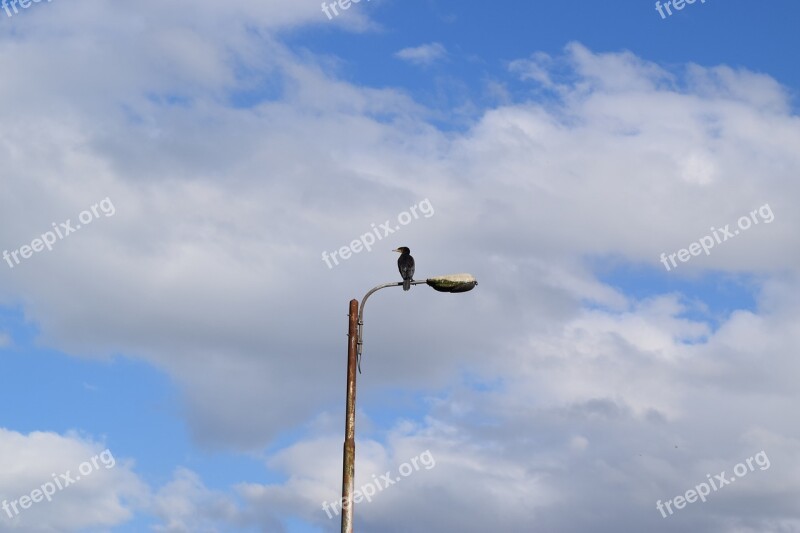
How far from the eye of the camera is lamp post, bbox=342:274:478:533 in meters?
24.5

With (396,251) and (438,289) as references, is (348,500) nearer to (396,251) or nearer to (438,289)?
(438,289)

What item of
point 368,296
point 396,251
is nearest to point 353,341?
point 368,296

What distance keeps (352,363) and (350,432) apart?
126 centimetres

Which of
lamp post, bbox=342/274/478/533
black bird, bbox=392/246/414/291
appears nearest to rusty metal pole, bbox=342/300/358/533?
lamp post, bbox=342/274/478/533

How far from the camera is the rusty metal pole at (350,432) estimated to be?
80.0ft

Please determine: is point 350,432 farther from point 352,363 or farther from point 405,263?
point 405,263

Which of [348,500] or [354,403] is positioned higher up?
[354,403]

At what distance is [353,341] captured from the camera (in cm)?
2566

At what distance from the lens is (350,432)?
979 inches

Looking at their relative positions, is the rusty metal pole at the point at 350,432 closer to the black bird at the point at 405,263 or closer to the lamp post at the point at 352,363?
the lamp post at the point at 352,363

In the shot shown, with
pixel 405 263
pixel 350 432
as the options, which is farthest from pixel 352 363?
pixel 405 263

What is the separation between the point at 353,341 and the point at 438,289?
5.97 ft

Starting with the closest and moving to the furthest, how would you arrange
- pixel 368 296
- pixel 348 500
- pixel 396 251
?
pixel 348 500 < pixel 368 296 < pixel 396 251

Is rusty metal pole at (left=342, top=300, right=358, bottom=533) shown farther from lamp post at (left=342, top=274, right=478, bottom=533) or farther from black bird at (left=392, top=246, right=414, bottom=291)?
black bird at (left=392, top=246, right=414, bottom=291)
